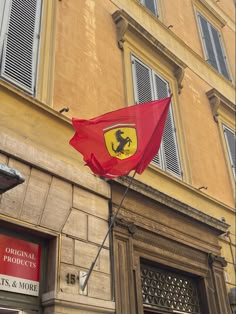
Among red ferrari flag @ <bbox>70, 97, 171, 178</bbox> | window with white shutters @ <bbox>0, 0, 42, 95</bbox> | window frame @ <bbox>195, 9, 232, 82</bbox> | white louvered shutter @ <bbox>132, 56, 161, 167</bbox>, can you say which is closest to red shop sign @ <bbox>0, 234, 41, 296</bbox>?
red ferrari flag @ <bbox>70, 97, 171, 178</bbox>

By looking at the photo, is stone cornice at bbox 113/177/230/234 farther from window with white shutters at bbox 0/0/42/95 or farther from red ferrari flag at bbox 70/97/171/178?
window with white shutters at bbox 0/0/42/95

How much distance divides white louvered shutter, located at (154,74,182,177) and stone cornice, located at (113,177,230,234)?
2.84 ft

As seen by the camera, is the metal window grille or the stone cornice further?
the stone cornice

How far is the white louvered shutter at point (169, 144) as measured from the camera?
8.52m

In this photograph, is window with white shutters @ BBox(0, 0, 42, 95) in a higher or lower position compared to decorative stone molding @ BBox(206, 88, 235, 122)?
lower

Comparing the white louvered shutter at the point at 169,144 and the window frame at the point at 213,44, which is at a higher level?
the window frame at the point at 213,44

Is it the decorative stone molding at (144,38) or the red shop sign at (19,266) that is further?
the decorative stone molding at (144,38)

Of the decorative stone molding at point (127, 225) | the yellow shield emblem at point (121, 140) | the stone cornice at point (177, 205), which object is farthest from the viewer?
the stone cornice at point (177, 205)

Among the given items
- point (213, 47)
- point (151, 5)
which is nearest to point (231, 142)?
point (213, 47)

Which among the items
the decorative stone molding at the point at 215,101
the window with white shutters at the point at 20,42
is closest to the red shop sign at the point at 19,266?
the window with white shutters at the point at 20,42

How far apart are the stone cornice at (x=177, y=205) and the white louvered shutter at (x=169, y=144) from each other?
0.87m

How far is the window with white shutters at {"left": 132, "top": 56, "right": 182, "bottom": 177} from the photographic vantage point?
27.7 feet

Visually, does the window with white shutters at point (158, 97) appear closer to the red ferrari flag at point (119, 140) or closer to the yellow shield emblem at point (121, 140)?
the red ferrari flag at point (119, 140)

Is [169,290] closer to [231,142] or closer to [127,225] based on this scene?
[127,225]
